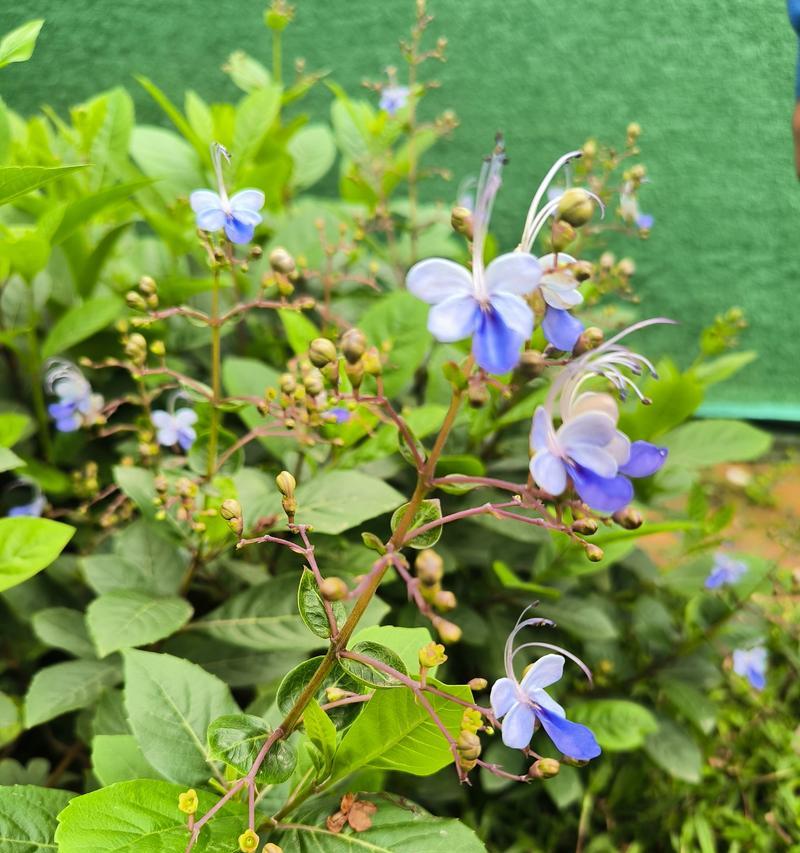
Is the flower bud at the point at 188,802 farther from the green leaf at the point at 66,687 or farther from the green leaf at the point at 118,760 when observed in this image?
the green leaf at the point at 66,687

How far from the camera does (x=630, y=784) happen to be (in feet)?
4.29

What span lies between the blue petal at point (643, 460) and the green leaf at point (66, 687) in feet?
2.20

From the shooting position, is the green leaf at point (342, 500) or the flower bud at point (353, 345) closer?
the flower bud at point (353, 345)

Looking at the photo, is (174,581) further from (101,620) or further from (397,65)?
(397,65)

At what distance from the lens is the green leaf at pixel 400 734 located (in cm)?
57

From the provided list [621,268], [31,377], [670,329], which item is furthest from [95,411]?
[670,329]

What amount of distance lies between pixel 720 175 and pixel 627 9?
1.73ft

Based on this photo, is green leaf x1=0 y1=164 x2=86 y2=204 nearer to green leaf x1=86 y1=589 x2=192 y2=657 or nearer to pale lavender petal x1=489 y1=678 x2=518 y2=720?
green leaf x1=86 y1=589 x2=192 y2=657

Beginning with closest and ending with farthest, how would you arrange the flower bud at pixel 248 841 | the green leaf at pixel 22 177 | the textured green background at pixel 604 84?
the flower bud at pixel 248 841 → the green leaf at pixel 22 177 → the textured green background at pixel 604 84

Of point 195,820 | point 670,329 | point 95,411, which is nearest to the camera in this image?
point 195,820

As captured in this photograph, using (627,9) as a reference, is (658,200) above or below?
below

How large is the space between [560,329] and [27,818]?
1.94ft

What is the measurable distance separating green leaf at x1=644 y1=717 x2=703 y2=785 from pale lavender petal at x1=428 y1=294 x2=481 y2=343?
101 cm

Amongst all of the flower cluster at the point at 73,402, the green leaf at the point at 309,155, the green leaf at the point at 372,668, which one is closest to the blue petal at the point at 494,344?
the green leaf at the point at 372,668
